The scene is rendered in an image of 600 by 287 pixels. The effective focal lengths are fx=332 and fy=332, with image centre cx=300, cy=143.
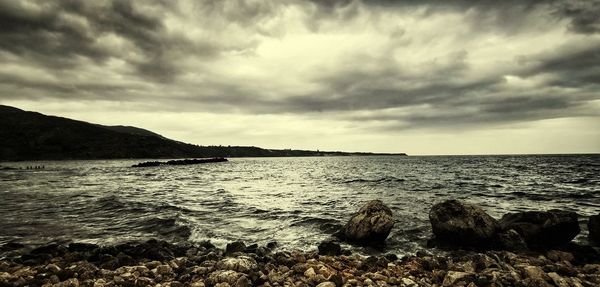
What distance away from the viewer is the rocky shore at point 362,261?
8.69 m

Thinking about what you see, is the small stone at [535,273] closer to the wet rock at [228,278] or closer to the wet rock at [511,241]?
the wet rock at [511,241]

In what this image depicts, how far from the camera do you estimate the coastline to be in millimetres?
8602

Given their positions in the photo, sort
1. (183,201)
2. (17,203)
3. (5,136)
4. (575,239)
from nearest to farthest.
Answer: (575,239) → (17,203) → (183,201) → (5,136)

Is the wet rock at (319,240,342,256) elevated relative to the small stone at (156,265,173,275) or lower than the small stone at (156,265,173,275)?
lower

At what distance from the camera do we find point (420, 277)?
9.35 m

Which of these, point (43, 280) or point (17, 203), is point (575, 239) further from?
point (17, 203)

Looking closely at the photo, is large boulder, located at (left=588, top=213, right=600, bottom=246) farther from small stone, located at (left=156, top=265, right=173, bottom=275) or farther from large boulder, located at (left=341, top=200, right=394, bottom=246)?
small stone, located at (left=156, top=265, right=173, bottom=275)

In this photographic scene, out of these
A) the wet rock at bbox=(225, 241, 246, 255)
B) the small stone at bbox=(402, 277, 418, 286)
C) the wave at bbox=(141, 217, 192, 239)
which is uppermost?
the small stone at bbox=(402, 277, 418, 286)

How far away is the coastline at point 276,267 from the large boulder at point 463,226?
0.89 metres

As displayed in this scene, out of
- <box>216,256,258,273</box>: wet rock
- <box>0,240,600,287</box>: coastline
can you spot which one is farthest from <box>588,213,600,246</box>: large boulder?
<box>216,256,258,273</box>: wet rock

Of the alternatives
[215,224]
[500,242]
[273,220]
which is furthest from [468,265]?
[215,224]

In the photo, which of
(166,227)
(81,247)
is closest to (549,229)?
(166,227)

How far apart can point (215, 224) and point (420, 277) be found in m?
11.2

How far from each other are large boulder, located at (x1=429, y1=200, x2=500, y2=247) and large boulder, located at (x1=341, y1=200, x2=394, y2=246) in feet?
6.59
